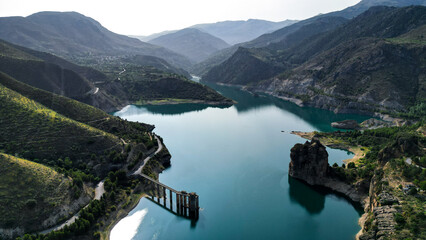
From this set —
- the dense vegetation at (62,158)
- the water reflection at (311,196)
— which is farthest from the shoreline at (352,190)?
the dense vegetation at (62,158)

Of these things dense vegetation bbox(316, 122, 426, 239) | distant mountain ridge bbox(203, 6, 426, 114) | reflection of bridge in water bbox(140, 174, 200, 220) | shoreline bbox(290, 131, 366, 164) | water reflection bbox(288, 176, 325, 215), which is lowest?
reflection of bridge in water bbox(140, 174, 200, 220)

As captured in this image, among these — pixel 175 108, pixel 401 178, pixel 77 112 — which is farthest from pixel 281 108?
pixel 401 178

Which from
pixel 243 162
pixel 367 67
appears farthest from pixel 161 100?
pixel 367 67

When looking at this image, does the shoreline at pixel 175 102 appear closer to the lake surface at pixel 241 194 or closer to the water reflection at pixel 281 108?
the water reflection at pixel 281 108

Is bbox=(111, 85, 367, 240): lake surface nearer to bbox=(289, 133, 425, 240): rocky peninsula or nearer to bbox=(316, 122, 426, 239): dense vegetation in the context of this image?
bbox=(289, 133, 425, 240): rocky peninsula

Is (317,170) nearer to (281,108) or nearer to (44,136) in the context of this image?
(44,136)

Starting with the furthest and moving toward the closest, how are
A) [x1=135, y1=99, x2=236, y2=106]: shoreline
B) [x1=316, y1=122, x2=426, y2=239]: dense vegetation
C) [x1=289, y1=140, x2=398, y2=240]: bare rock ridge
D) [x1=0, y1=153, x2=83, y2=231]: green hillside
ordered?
[x1=135, y1=99, x2=236, y2=106]: shoreline, [x1=289, y1=140, x2=398, y2=240]: bare rock ridge, [x1=0, y1=153, x2=83, y2=231]: green hillside, [x1=316, y1=122, x2=426, y2=239]: dense vegetation

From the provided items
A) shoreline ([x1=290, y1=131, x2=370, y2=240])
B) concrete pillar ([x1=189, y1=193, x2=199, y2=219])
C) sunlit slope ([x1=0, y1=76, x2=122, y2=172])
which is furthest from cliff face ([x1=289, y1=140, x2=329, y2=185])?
sunlit slope ([x1=0, y1=76, x2=122, y2=172])
